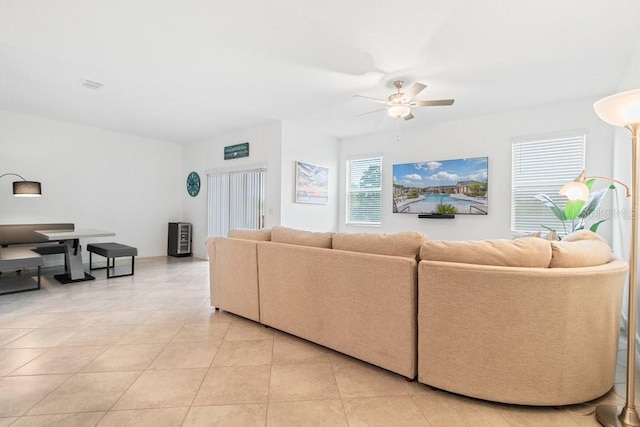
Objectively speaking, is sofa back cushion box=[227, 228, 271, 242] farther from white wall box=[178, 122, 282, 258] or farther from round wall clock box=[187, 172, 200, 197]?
round wall clock box=[187, 172, 200, 197]

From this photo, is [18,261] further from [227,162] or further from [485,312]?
[485,312]

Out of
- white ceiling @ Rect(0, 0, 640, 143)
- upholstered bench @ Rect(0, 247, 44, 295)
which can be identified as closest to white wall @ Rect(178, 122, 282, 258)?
white ceiling @ Rect(0, 0, 640, 143)

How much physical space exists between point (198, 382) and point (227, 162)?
478cm

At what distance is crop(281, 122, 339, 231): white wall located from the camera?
5.22 meters

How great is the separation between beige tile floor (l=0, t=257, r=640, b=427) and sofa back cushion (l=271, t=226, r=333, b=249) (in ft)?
2.73

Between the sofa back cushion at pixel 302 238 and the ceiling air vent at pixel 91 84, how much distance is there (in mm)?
3002

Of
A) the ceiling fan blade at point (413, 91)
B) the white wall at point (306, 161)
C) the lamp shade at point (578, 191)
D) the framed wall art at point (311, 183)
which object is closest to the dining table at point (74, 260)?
the white wall at point (306, 161)

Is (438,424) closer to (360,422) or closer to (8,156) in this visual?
(360,422)

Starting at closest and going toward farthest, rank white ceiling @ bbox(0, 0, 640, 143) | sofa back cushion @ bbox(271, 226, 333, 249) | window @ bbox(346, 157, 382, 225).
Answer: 1. white ceiling @ bbox(0, 0, 640, 143)
2. sofa back cushion @ bbox(271, 226, 333, 249)
3. window @ bbox(346, 157, 382, 225)

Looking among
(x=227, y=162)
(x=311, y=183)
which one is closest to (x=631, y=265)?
(x=311, y=183)

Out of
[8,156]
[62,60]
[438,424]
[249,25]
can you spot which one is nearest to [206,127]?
[62,60]

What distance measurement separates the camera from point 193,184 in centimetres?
678

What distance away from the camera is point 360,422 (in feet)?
5.09

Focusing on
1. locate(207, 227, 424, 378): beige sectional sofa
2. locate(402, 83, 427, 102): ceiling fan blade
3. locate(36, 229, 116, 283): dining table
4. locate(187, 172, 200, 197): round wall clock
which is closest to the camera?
locate(207, 227, 424, 378): beige sectional sofa
